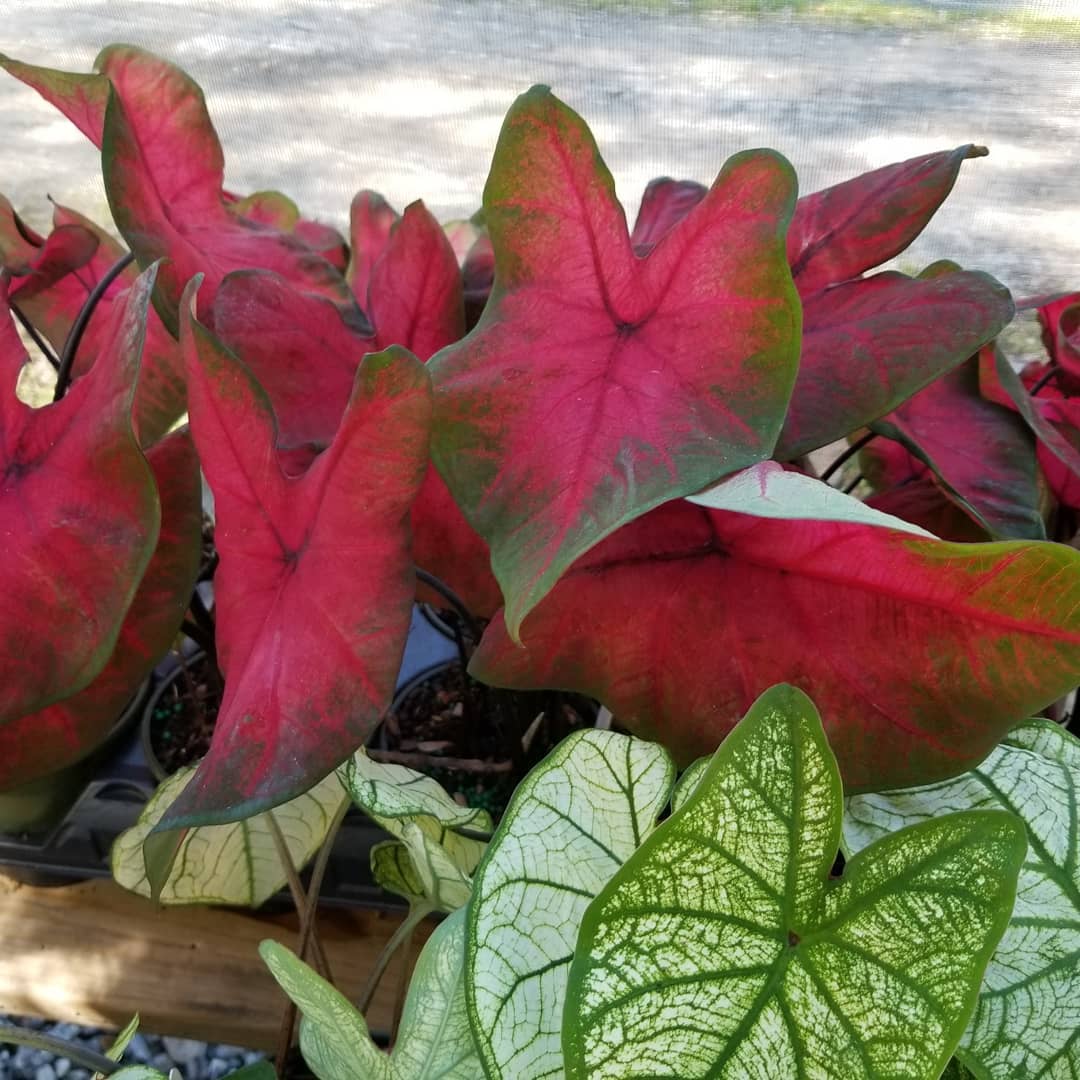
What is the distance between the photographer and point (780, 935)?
1.24 ft

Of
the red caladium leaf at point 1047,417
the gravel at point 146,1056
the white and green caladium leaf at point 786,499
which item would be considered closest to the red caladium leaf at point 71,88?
the white and green caladium leaf at point 786,499

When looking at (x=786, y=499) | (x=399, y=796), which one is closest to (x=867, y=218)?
(x=786, y=499)

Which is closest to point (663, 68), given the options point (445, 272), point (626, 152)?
point (626, 152)

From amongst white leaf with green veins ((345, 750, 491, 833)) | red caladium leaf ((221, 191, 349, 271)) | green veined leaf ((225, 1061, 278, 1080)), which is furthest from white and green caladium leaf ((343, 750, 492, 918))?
red caladium leaf ((221, 191, 349, 271))

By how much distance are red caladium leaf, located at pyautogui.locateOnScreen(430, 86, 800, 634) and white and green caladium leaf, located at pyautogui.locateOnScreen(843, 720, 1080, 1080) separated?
0.65ft

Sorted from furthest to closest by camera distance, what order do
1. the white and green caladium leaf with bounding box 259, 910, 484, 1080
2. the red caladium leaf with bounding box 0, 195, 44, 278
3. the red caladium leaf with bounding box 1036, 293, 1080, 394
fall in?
the red caladium leaf with bounding box 0, 195, 44, 278
the red caladium leaf with bounding box 1036, 293, 1080, 394
the white and green caladium leaf with bounding box 259, 910, 484, 1080

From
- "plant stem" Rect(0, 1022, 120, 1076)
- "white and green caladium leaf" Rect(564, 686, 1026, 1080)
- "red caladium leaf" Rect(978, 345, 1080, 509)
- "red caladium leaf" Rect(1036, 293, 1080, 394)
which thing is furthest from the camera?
"red caladium leaf" Rect(1036, 293, 1080, 394)

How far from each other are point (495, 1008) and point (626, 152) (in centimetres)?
123

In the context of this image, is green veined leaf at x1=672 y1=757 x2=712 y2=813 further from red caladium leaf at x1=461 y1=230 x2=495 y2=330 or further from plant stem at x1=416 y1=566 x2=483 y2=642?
red caladium leaf at x1=461 y1=230 x2=495 y2=330

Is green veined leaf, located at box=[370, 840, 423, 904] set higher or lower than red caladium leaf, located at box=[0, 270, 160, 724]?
lower

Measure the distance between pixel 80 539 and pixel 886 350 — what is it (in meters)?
0.44

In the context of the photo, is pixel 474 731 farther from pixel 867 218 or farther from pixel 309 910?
pixel 867 218

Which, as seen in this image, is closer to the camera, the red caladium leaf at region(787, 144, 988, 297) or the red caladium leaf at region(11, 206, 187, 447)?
the red caladium leaf at region(787, 144, 988, 297)

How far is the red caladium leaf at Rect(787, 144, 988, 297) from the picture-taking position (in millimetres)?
625
